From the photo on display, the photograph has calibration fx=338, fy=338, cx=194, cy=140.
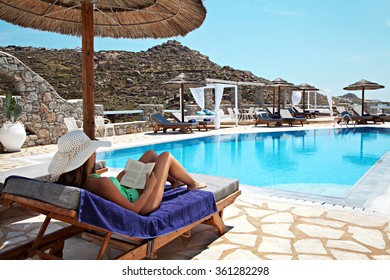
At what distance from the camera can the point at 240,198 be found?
3936mm

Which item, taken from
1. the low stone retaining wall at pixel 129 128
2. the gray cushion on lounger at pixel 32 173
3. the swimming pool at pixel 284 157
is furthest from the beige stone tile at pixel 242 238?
the low stone retaining wall at pixel 129 128

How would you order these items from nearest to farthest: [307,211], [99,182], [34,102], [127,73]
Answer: [99,182] < [307,211] < [34,102] < [127,73]

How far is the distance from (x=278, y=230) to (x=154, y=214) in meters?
1.23

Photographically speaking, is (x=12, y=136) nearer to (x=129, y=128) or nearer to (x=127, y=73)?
(x=129, y=128)

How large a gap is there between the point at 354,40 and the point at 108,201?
49.7ft

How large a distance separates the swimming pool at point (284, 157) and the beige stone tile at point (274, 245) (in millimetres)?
2186

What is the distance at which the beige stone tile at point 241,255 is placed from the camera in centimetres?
245

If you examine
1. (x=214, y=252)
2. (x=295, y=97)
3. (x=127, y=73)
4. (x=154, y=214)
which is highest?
(x=127, y=73)

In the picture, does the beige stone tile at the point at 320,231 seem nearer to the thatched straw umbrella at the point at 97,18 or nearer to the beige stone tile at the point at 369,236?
the beige stone tile at the point at 369,236

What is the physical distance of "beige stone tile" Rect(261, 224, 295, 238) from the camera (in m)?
2.87

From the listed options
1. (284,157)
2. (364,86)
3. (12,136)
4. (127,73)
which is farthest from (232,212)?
(127,73)

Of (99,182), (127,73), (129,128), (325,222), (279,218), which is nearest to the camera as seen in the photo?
(99,182)

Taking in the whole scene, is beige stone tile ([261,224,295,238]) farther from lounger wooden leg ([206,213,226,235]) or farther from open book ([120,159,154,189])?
open book ([120,159,154,189])

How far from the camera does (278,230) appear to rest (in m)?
2.97
